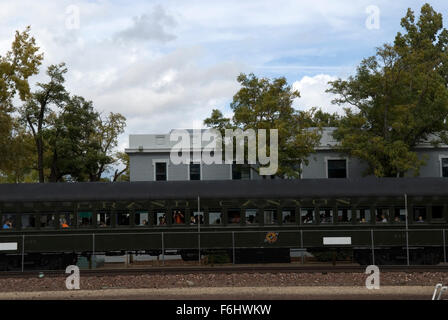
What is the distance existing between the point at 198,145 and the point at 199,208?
16.0 metres

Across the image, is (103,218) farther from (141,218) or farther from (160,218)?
(160,218)

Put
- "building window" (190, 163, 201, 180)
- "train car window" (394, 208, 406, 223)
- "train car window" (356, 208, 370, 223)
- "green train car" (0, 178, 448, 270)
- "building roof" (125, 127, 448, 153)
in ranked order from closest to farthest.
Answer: "green train car" (0, 178, 448, 270)
"train car window" (394, 208, 406, 223)
"train car window" (356, 208, 370, 223)
"building window" (190, 163, 201, 180)
"building roof" (125, 127, 448, 153)

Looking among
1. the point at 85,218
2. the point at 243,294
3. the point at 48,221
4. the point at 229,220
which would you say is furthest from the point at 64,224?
the point at 243,294

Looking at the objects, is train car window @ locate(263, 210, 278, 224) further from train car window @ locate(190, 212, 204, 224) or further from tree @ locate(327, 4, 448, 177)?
tree @ locate(327, 4, 448, 177)

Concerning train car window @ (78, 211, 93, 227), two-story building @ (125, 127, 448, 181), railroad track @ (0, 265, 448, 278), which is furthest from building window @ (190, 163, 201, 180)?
railroad track @ (0, 265, 448, 278)

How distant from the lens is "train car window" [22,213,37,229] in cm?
2200

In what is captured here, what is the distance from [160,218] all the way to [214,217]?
220 cm

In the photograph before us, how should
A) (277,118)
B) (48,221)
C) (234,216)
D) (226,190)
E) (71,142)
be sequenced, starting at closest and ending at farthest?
(48,221)
(234,216)
(226,190)
(277,118)
(71,142)

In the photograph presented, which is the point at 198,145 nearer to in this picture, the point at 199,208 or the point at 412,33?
the point at 199,208

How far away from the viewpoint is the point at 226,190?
73.6 ft

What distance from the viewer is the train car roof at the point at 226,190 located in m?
22.1

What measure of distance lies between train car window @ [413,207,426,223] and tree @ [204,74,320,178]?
11.7m

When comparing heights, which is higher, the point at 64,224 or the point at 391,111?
the point at 391,111

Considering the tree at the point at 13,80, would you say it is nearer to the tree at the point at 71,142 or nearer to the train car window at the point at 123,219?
the tree at the point at 71,142
